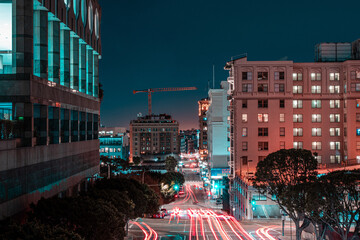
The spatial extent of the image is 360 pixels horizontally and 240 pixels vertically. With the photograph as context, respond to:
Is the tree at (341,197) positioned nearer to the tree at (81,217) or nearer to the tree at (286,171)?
the tree at (286,171)

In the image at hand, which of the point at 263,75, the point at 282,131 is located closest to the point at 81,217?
the point at 282,131

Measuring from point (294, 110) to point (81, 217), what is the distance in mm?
63290

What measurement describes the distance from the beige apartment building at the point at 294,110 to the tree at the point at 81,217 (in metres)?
52.7

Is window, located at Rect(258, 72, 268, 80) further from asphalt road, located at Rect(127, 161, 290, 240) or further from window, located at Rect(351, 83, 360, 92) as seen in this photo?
asphalt road, located at Rect(127, 161, 290, 240)

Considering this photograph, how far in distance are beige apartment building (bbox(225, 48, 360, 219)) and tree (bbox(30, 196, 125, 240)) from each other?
5266cm

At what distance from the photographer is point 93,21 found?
2031 inches

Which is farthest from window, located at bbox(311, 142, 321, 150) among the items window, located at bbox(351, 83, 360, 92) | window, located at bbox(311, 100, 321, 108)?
window, located at bbox(351, 83, 360, 92)

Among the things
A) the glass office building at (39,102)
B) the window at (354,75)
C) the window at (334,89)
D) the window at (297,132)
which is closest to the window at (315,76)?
the window at (334,89)

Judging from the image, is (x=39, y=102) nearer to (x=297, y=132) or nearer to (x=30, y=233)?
(x=30, y=233)

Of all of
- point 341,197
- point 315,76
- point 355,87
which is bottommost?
point 341,197

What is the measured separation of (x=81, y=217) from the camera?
2553cm

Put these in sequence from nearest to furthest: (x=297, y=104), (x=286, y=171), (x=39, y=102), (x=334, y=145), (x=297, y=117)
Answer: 1. (x=39, y=102)
2. (x=286, y=171)
3. (x=334, y=145)
4. (x=297, y=104)
5. (x=297, y=117)

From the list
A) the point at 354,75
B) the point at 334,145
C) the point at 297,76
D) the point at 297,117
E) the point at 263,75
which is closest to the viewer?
the point at 354,75

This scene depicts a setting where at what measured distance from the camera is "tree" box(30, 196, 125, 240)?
81.7ft
